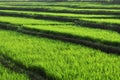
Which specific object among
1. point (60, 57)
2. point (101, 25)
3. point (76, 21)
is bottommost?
point (76, 21)

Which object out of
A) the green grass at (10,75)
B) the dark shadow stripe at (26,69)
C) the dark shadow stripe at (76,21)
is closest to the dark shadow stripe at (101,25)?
the dark shadow stripe at (76,21)

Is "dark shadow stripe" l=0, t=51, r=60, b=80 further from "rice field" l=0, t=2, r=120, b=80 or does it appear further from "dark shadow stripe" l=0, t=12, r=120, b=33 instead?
"dark shadow stripe" l=0, t=12, r=120, b=33

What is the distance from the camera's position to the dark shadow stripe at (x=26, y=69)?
6832mm

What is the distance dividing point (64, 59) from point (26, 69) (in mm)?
1154

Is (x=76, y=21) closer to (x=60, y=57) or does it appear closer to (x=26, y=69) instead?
(x=60, y=57)

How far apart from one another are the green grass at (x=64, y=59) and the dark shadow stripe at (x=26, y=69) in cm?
9

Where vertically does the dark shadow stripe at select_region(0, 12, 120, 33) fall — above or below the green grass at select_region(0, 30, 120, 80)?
below

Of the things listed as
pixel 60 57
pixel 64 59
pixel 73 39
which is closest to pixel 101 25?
pixel 73 39

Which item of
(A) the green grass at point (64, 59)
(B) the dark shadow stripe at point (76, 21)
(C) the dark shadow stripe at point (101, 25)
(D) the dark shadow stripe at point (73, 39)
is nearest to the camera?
(A) the green grass at point (64, 59)

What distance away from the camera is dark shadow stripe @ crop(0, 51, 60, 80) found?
22.4 feet

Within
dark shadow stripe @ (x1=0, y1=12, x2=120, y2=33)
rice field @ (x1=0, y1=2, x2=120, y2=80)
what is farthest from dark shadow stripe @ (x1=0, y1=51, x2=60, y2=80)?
dark shadow stripe @ (x1=0, y1=12, x2=120, y2=33)

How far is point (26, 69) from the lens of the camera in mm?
→ 7469

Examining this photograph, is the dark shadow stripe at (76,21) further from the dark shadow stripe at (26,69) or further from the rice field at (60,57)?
the dark shadow stripe at (26,69)

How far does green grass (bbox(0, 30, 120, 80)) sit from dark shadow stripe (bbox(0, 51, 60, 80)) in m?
0.09
